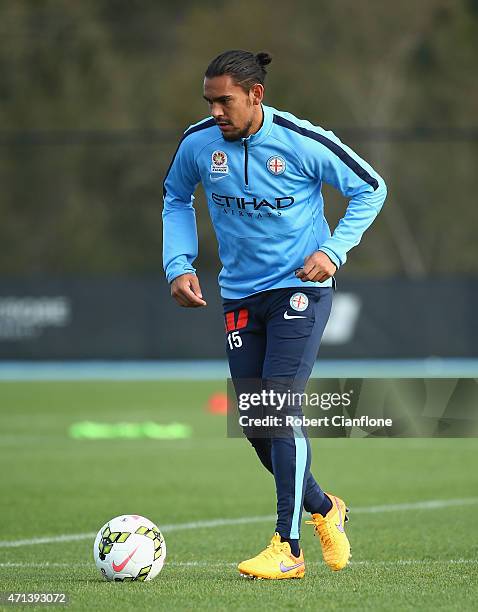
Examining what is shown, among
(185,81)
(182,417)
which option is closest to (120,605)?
(182,417)

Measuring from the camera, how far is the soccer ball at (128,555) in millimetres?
6125

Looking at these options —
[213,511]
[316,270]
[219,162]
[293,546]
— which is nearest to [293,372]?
[316,270]

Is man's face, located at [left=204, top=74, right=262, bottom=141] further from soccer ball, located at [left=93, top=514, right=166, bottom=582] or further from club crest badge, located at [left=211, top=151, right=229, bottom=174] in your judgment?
soccer ball, located at [left=93, top=514, right=166, bottom=582]

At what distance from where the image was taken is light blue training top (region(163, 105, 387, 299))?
6230 millimetres

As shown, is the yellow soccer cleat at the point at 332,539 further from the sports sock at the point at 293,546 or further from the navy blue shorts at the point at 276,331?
the navy blue shorts at the point at 276,331

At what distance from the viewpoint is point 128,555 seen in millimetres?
6117

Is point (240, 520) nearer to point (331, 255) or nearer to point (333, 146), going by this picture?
point (331, 255)

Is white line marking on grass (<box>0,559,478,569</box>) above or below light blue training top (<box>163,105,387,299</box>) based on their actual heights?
below

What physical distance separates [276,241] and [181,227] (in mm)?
593

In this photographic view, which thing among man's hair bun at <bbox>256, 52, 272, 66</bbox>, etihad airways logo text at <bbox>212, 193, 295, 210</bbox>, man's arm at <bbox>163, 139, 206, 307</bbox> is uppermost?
man's hair bun at <bbox>256, 52, 272, 66</bbox>

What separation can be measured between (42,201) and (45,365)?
13.5 meters

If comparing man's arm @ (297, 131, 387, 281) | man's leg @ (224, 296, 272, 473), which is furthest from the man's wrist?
man's leg @ (224, 296, 272, 473)

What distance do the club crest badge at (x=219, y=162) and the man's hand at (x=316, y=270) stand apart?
603 millimetres

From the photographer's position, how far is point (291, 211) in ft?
20.6
